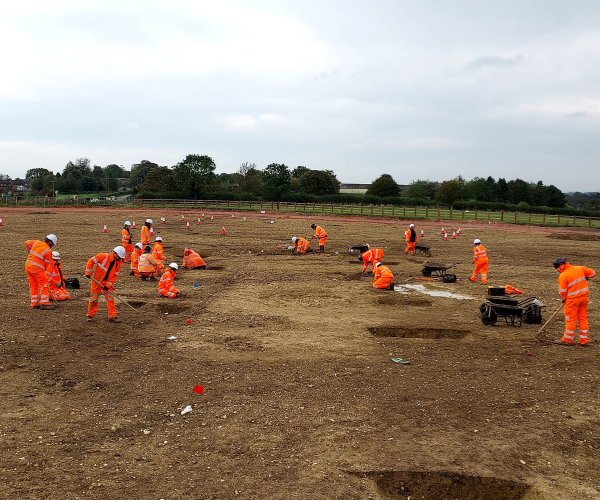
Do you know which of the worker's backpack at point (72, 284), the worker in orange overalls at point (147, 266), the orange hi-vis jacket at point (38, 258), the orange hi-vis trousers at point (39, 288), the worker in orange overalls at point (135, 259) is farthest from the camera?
the worker in orange overalls at point (135, 259)

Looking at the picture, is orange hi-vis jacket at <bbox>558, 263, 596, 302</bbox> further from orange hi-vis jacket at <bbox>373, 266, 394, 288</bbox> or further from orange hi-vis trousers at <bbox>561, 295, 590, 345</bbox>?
orange hi-vis jacket at <bbox>373, 266, 394, 288</bbox>

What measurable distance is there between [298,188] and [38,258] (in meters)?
68.5

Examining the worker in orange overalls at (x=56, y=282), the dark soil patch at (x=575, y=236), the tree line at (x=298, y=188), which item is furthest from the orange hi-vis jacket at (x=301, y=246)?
the tree line at (x=298, y=188)

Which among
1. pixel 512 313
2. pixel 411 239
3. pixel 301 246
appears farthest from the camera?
pixel 411 239

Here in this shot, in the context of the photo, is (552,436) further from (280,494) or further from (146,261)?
(146,261)

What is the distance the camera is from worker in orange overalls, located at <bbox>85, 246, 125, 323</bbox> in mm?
10594

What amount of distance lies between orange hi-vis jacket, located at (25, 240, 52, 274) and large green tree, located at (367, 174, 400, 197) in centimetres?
6771

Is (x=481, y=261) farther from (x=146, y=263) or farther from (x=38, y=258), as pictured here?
(x=38, y=258)

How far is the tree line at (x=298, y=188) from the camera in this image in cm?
6322

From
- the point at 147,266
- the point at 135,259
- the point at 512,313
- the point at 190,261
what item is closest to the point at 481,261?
the point at 512,313

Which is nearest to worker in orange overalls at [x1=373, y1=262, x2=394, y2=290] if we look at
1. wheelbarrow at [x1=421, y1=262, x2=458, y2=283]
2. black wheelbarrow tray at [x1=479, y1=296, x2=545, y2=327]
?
wheelbarrow at [x1=421, y1=262, x2=458, y2=283]

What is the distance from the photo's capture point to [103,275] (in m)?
10.7

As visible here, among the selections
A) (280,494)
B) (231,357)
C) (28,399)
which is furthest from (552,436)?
(28,399)

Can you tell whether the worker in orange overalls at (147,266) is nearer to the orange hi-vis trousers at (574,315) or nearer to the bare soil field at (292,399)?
the bare soil field at (292,399)
